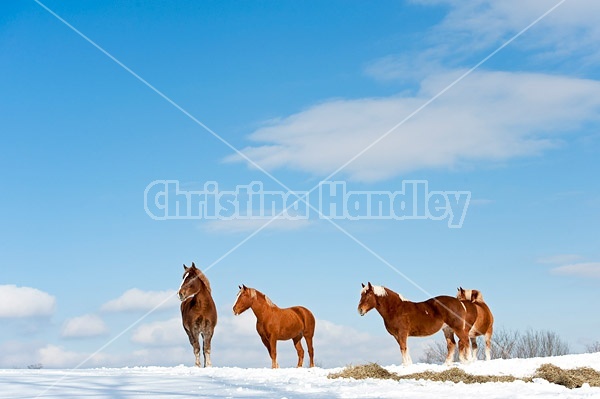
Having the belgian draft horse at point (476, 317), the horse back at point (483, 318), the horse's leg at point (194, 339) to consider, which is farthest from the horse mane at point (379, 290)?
the horse's leg at point (194, 339)

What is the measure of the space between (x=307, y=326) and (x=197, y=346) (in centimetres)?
278

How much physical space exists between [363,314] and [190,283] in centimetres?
357

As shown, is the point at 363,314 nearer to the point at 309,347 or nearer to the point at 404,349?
the point at 404,349

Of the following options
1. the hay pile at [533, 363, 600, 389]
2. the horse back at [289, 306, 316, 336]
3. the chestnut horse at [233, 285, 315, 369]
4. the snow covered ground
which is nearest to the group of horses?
the chestnut horse at [233, 285, 315, 369]

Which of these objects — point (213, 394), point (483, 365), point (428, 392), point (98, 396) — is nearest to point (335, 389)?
point (428, 392)

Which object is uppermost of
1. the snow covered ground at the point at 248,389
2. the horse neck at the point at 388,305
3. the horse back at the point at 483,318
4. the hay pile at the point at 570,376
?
the horse neck at the point at 388,305

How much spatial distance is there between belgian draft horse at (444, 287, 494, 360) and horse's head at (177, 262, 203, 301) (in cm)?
544

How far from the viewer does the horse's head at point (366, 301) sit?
1369cm

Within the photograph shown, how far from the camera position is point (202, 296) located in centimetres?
1409

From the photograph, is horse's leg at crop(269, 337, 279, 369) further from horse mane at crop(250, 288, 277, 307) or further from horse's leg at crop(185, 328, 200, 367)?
horse's leg at crop(185, 328, 200, 367)

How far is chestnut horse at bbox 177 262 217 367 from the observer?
14.0m

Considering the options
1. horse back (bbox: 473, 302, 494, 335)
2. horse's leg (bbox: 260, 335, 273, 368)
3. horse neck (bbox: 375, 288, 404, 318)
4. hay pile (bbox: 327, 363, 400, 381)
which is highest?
horse neck (bbox: 375, 288, 404, 318)

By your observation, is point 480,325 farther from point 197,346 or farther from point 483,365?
point 197,346

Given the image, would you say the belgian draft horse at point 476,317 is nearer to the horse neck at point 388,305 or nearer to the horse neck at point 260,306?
the horse neck at point 388,305
